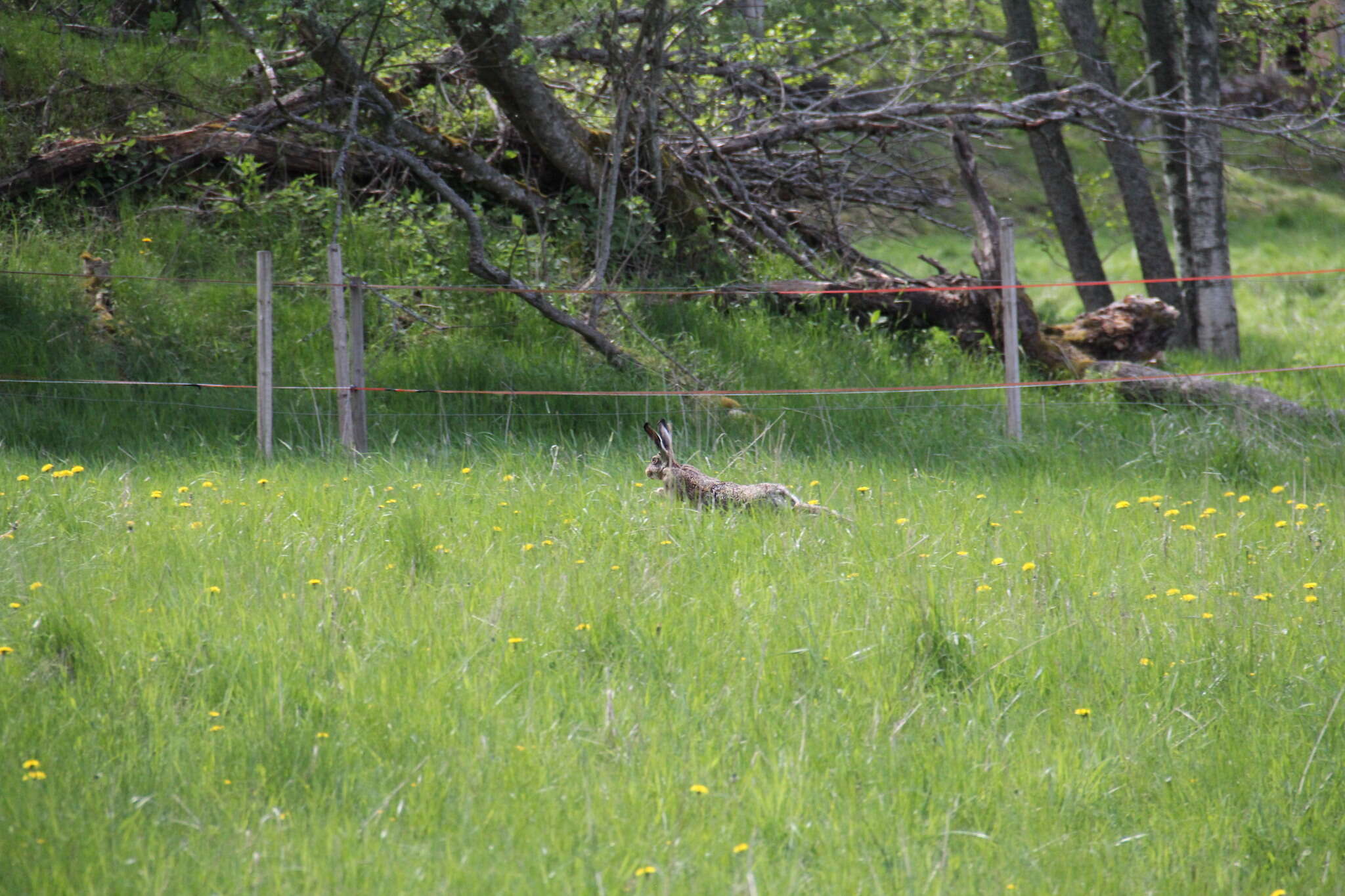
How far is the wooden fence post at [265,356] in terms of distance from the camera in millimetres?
7820

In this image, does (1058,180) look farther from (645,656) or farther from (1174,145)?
(645,656)

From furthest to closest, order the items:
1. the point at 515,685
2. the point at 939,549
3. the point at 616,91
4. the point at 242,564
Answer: the point at 616,91 → the point at 939,549 → the point at 242,564 → the point at 515,685

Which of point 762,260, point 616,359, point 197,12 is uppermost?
point 197,12

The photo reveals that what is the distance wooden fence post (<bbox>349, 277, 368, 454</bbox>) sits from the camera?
7914 mm

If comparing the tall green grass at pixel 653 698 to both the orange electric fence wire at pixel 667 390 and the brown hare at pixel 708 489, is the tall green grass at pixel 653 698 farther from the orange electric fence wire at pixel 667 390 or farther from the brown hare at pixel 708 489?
the orange electric fence wire at pixel 667 390

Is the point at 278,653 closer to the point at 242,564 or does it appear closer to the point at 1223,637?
the point at 242,564

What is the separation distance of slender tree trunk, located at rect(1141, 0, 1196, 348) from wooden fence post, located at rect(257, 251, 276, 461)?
890 cm

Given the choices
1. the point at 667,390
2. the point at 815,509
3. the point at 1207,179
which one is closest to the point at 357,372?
the point at 667,390

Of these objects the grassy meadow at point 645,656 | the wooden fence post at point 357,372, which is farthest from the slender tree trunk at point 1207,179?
the wooden fence post at point 357,372

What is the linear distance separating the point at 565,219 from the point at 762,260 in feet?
6.18

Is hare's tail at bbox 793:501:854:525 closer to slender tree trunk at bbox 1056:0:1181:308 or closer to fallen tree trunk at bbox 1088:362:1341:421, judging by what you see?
fallen tree trunk at bbox 1088:362:1341:421

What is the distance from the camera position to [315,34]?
32.1 feet

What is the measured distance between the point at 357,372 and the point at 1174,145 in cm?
1022

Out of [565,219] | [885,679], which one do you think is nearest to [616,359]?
[565,219]
